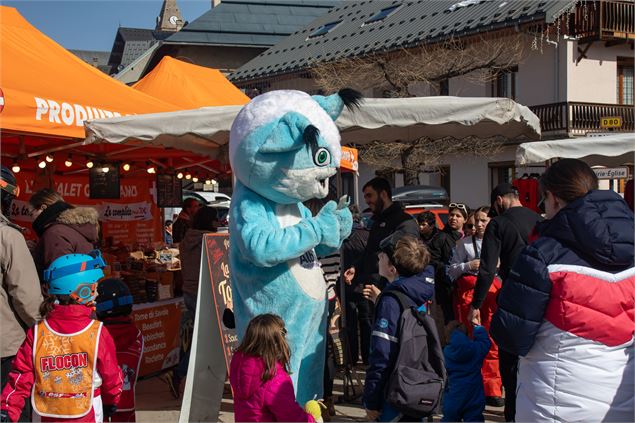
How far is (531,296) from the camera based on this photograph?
3.14 meters

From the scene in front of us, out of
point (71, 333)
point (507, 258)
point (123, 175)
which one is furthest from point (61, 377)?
point (123, 175)

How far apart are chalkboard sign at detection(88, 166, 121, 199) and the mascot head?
5355 millimetres

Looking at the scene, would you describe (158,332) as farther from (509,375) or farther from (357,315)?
(509,375)

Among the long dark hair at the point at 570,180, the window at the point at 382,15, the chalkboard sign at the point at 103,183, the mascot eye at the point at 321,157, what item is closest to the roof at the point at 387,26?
the window at the point at 382,15

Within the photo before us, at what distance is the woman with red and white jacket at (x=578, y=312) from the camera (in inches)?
123

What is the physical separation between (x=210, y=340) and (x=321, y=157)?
2.07 meters

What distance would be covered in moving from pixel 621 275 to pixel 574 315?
0.28 m

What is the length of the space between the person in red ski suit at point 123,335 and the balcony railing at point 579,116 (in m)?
20.6

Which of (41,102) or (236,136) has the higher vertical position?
(41,102)

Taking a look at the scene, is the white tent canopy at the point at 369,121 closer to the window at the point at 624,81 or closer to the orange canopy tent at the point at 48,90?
the orange canopy tent at the point at 48,90

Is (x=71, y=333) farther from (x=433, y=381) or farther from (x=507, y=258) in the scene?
(x=507, y=258)

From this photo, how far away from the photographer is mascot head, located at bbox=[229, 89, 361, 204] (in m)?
4.33

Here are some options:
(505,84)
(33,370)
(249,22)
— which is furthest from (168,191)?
(249,22)

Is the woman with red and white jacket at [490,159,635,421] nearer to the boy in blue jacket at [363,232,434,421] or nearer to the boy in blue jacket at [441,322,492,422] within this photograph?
the boy in blue jacket at [363,232,434,421]
